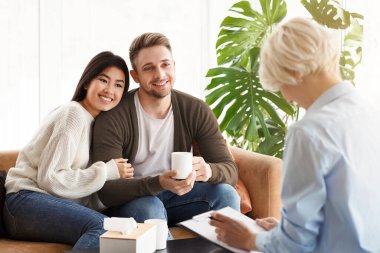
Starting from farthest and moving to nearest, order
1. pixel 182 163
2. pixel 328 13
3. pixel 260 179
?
1. pixel 328 13
2. pixel 260 179
3. pixel 182 163

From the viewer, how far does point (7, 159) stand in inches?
117

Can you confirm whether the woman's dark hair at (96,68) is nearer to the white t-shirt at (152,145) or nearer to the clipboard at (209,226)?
the white t-shirt at (152,145)

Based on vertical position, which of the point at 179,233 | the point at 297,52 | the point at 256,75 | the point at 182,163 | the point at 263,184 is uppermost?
the point at 297,52

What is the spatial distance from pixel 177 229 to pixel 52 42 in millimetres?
2111

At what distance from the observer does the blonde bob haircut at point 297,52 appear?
145 centimetres

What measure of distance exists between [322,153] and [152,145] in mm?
1508

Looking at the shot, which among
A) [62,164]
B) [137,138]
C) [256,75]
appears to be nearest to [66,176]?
[62,164]

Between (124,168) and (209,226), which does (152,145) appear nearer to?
(124,168)

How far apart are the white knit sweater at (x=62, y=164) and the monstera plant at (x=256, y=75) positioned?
1162 millimetres

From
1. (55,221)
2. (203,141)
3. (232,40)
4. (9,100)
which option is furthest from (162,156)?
A: (9,100)

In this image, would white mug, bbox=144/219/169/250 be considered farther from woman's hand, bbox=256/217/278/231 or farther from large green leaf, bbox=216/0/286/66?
large green leaf, bbox=216/0/286/66

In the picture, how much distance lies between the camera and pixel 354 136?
142 cm

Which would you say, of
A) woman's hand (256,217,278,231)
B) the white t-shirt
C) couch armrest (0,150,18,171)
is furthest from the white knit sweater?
woman's hand (256,217,278,231)

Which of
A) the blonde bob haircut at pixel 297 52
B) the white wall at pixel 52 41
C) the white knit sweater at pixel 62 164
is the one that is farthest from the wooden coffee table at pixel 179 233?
the white wall at pixel 52 41
